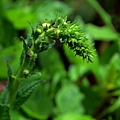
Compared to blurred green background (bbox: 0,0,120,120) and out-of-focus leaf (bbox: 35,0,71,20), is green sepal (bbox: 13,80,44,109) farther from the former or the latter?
out-of-focus leaf (bbox: 35,0,71,20)

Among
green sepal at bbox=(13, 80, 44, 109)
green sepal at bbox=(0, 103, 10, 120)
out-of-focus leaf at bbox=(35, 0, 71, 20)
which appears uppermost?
out-of-focus leaf at bbox=(35, 0, 71, 20)

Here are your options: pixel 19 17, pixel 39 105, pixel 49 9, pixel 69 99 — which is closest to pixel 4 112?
pixel 39 105

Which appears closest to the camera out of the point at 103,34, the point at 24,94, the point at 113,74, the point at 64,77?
the point at 24,94

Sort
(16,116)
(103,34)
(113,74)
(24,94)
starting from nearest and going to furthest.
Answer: (24,94), (16,116), (113,74), (103,34)

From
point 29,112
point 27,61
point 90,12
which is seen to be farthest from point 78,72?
point 27,61

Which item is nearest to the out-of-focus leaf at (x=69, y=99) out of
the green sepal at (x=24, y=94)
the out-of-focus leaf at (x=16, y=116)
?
the out-of-focus leaf at (x=16, y=116)

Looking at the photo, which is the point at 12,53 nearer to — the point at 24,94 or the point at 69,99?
the point at 69,99

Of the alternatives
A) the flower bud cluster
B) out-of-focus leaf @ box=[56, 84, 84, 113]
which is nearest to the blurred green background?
out-of-focus leaf @ box=[56, 84, 84, 113]

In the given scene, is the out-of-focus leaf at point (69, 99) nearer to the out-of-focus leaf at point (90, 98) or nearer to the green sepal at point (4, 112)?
the out-of-focus leaf at point (90, 98)
